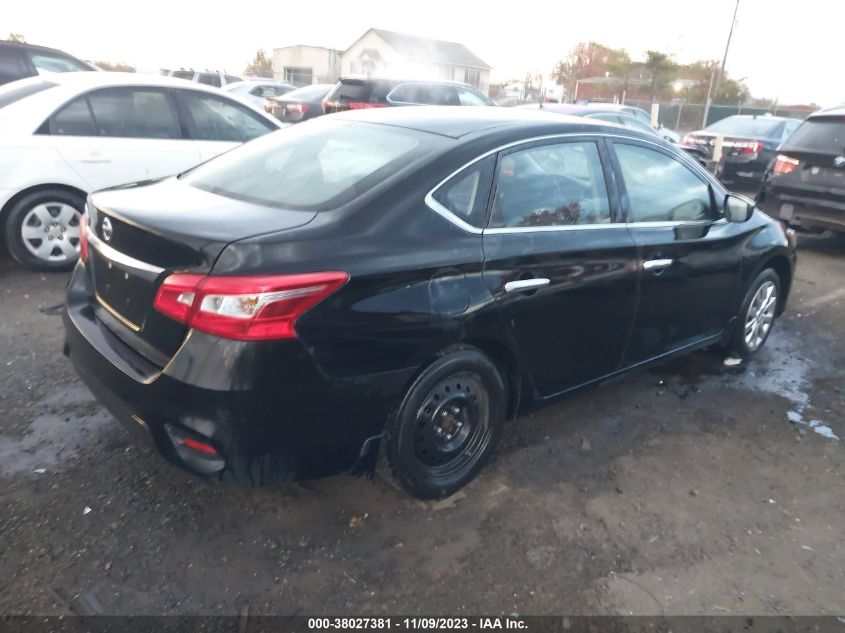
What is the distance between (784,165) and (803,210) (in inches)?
24.2

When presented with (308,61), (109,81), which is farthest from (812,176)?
(308,61)

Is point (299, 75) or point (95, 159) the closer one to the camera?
point (95, 159)

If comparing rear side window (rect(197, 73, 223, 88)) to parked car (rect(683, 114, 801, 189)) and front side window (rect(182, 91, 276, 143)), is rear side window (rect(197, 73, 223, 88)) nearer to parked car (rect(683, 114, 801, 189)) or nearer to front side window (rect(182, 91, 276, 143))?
parked car (rect(683, 114, 801, 189))

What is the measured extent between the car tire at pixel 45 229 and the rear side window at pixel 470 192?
13.3 feet

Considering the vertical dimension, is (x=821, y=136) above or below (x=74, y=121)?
below

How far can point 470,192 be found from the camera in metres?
2.90

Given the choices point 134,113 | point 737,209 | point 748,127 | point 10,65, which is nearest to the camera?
point 737,209

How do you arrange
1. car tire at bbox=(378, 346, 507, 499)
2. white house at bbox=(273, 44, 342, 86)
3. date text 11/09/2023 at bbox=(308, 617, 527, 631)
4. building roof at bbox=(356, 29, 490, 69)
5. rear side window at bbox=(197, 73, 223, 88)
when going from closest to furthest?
1. date text 11/09/2023 at bbox=(308, 617, 527, 631)
2. car tire at bbox=(378, 346, 507, 499)
3. rear side window at bbox=(197, 73, 223, 88)
4. building roof at bbox=(356, 29, 490, 69)
5. white house at bbox=(273, 44, 342, 86)

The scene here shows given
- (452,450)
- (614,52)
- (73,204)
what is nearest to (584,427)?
(452,450)

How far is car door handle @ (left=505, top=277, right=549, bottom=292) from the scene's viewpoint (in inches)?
115

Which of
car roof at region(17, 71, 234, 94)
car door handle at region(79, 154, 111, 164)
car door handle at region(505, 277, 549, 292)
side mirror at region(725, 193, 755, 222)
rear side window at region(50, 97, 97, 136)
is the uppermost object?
car roof at region(17, 71, 234, 94)

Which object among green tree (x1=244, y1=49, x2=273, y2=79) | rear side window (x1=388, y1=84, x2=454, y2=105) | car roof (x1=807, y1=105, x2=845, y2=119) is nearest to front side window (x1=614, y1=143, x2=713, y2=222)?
car roof (x1=807, y1=105, x2=845, y2=119)

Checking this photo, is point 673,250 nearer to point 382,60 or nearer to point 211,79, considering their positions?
point 211,79

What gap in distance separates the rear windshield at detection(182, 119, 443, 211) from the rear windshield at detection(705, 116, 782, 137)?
12.0 meters
